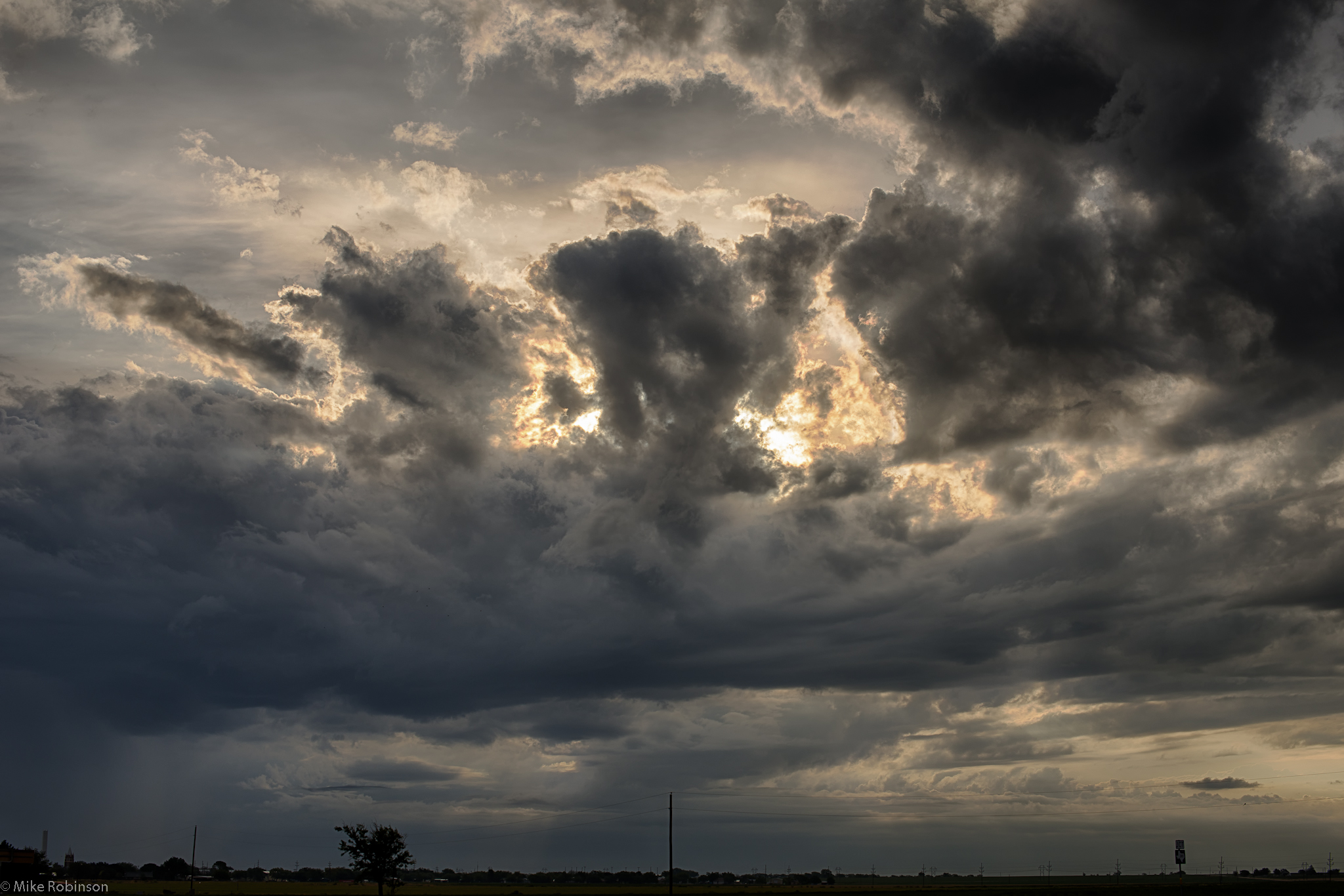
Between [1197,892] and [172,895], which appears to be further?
[1197,892]

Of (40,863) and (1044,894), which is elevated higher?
(40,863)

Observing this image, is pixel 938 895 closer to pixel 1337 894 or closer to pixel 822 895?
pixel 822 895

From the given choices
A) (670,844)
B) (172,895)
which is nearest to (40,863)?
(172,895)

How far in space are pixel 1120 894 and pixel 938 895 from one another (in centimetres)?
3779

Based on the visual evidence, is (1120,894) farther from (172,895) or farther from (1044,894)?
(172,895)

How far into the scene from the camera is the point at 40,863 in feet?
463

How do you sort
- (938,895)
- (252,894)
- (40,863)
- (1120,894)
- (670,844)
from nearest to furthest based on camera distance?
(40,863) → (670,844) → (938,895) → (1120,894) → (252,894)

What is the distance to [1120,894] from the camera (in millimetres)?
173000

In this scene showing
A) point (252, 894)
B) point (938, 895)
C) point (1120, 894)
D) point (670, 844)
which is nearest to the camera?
point (670, 844)

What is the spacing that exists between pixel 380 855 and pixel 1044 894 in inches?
4854

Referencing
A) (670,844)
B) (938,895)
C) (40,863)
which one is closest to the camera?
(40,863)

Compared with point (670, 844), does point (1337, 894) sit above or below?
below

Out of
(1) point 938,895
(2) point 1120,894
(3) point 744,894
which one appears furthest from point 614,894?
(2) point 1120,894

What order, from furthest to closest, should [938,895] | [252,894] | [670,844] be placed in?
[252,894]
[938,895]
[670,844]
